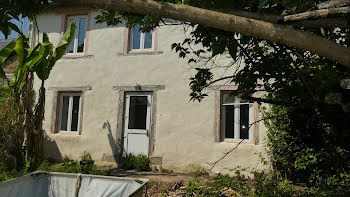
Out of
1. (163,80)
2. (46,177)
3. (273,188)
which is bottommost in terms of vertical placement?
(273,188)

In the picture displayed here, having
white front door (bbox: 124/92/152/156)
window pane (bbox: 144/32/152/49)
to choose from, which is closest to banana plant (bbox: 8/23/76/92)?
white front door (bbox: 124/92/152/156)

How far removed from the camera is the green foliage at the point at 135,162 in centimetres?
792

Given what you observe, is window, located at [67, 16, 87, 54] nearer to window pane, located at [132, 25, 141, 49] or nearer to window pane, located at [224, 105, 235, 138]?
window pane, located at [132, 25, 141, 49]

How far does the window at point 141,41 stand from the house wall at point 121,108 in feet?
1.08

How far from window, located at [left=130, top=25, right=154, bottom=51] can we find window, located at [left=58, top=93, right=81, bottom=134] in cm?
276

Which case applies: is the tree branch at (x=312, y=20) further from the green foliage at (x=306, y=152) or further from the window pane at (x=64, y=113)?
the window pane at (x=64, y=113)

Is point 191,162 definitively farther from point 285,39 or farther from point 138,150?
point 285,39

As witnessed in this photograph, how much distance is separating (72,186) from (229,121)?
5.39 metres

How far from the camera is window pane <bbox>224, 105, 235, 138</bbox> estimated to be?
303 inches

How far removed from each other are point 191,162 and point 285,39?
6.72m

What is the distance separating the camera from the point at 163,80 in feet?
27.0

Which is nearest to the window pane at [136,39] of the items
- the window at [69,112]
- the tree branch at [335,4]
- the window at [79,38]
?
the window at [79,38]

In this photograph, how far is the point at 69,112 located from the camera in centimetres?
930

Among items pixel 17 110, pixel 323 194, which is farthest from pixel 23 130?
pixel 323 194
